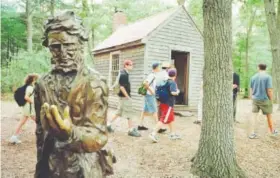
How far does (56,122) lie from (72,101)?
1.00 ft

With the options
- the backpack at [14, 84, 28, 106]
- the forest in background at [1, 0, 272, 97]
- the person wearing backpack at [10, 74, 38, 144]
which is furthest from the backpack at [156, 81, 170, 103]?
the forest in background at [1, 0, 272, 97]

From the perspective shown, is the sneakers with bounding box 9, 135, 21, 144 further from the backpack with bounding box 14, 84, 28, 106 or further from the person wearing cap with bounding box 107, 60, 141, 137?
the person wearing cap with bounding box 107, 60, 141, 137

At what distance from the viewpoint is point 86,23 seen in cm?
2102

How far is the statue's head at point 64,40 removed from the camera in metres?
1.86

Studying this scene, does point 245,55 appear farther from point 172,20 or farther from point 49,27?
point 49,27

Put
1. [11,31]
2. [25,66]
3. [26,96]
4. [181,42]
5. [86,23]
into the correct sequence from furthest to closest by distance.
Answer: [11,31] → [86,23] → [25,66] → [181,42] → [26,96]

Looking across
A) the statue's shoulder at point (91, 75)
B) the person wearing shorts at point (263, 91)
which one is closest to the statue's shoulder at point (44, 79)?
the statue's shoulder at point (91, 75)

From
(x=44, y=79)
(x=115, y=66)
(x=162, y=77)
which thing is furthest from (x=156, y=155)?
(x=115, y=66)

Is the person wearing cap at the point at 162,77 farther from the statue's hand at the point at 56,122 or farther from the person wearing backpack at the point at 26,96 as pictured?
the statue's hand at the point at 56,122

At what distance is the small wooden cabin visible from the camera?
42.7ft

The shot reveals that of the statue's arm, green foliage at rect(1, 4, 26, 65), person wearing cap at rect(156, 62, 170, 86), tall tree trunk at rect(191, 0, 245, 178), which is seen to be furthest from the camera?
green foliage at rect(1, 4, 26, 65)

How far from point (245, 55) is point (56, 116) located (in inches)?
1097

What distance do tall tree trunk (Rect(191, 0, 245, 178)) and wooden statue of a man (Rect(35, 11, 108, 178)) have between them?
350cm

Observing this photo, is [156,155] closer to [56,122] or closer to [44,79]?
[44,79]
